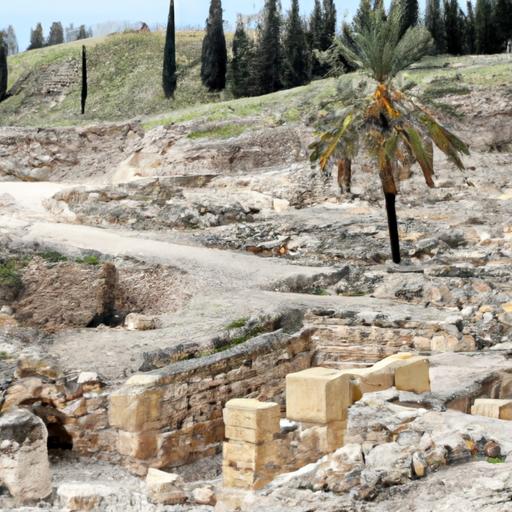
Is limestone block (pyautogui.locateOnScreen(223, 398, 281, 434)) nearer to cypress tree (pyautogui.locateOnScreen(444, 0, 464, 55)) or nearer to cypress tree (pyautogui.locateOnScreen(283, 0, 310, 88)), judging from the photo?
cypress tree (pyautogui.locateOnScreen(283, 0, 310, 88))

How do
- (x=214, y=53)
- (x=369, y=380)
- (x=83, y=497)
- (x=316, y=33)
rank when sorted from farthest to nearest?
1. (x=316, y=33)
2. (x=214, y=53)
3. (x=369, y=380)
4. (x=83, y=497)

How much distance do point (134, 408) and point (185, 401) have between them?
75cm

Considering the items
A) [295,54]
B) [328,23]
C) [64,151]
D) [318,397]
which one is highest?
Answer: [328,23]

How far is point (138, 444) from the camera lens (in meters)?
9.84

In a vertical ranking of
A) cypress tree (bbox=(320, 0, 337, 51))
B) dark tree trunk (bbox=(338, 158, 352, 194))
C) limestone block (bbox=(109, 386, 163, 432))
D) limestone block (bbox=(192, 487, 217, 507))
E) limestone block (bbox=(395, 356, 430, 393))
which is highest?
cypress tree (bbox=(320, 0, 337, 51))

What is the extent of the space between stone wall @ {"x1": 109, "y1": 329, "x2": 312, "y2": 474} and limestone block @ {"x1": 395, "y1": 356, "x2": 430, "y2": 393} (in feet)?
7.59

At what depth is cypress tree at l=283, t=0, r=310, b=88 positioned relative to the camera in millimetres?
37156

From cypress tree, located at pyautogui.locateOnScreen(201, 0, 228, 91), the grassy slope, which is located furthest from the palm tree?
cypress tree, located at pyautogui.locateOnScreen(201, 0, 228, 91)

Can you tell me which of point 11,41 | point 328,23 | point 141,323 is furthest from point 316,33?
point 11,41

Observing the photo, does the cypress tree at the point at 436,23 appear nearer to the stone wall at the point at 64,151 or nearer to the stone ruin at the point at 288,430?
the stone wall at the point at 64,151

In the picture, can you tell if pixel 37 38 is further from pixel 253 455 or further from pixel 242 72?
pixel 253 455

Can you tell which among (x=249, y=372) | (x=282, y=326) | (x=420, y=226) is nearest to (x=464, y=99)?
(x=420, y=226)

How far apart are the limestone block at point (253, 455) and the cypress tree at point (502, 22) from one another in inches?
1262

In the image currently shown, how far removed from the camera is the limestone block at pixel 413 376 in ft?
31.4
